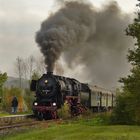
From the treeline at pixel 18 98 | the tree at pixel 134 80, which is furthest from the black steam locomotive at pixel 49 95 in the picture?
the treeline at pixel 18 98

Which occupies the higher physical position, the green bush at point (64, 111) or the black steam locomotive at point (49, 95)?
the black steam locomotive at point (49, 95)

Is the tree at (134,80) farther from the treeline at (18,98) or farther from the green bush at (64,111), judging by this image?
the treeline at (18,98)

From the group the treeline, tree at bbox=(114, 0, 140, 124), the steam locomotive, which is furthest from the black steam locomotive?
the treeline

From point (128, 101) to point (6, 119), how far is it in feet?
45.1

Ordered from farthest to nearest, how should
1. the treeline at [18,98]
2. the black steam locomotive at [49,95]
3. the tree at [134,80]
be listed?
the treeline at [18,98] → the black steam locomotive at [49,95] → the tree at [134,80]

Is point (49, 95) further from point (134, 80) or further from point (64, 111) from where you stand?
point (134, 80)

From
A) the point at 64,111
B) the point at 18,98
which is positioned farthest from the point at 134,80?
the point at 18,98

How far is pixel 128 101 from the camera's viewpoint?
25562 mm

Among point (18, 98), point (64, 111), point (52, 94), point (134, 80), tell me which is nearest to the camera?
point (134, 80)

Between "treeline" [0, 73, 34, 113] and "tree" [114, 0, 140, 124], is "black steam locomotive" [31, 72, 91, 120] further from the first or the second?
"treeline" [0, 73, 34, 113]

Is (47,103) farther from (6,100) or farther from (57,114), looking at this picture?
(6,100)

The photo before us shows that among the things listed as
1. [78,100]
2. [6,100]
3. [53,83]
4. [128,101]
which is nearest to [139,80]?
[128,101]

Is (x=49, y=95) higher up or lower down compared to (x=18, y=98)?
lower down

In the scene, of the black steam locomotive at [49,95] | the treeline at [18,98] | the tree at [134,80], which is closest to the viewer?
the tree at [134,80]
